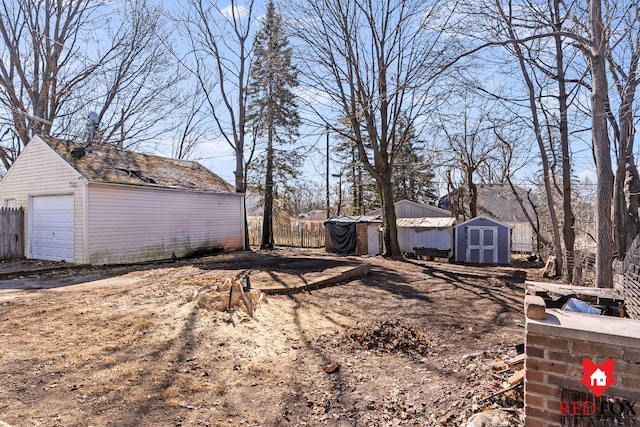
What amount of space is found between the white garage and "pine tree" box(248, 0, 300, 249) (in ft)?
31.8

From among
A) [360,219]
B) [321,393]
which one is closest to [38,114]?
[360,219]

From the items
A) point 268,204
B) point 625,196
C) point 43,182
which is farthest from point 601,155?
point 268,204

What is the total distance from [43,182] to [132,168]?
2.70 m

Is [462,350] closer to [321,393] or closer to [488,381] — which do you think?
[488,381]

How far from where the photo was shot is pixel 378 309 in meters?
6.61

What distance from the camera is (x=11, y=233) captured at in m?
12.4

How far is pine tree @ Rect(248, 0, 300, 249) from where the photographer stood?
807 inches

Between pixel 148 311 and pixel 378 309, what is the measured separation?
3735mm

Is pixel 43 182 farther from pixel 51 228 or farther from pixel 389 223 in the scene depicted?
pixel 389 223

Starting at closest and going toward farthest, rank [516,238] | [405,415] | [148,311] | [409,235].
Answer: [405,415]
[148,311]
[409,235]
[516,238]

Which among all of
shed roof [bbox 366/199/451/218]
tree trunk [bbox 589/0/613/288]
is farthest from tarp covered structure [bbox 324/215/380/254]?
tree trunk [bbox 589/0/613/288]

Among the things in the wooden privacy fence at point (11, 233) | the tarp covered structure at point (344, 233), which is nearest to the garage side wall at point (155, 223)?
the wooden privacy fence at point (11, 233)

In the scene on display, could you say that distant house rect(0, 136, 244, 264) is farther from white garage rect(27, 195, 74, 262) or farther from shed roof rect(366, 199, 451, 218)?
shed roof rect(366, 199, 451, 218)

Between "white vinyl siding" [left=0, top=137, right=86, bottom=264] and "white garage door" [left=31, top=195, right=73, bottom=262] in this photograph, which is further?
"white garage door" [left=31, top=195, right=73, bottom=262]
